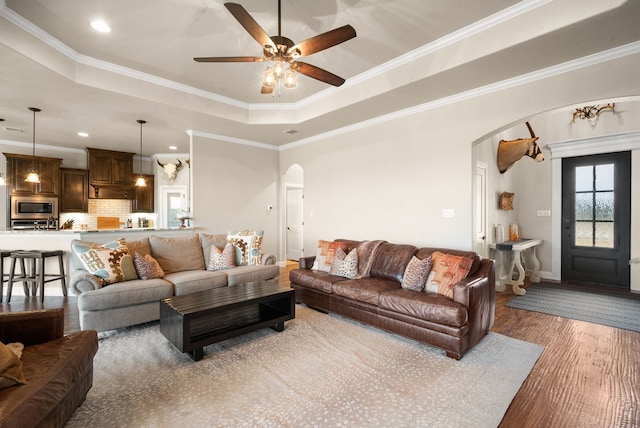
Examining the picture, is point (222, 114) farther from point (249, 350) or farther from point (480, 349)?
point (480, 349)

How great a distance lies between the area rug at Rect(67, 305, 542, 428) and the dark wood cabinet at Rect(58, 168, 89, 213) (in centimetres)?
550

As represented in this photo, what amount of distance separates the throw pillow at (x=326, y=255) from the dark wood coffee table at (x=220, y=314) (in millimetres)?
852

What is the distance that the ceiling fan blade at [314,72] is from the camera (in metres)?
2.65

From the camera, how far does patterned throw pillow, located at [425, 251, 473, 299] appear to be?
117 inches

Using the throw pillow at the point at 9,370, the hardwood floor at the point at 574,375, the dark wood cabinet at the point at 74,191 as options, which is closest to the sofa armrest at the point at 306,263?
the hardwood floor at the point at 574,375

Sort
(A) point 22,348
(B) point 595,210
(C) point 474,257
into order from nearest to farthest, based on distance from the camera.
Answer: (A) point 22,348 < (C) point 474,257 < (B) point 595,210

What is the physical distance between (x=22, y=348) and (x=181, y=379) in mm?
986

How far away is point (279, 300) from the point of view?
3346mm

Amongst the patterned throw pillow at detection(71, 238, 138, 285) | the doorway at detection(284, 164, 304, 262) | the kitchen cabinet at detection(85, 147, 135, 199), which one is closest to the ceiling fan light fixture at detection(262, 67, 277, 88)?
the patterned throw pillow at detection(71, 238, 138, 285)

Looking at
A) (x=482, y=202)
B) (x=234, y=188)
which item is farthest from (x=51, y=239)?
(x=482, y=202)

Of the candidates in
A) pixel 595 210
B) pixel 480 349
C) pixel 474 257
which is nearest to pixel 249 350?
pixel 480 349

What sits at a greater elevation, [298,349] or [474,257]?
[474,257]

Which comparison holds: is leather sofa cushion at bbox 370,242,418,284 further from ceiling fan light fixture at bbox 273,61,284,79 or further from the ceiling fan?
ceiling fan light fixture at bbox 273,61,284,79

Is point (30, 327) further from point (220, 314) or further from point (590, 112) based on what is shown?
point (590, 112)
